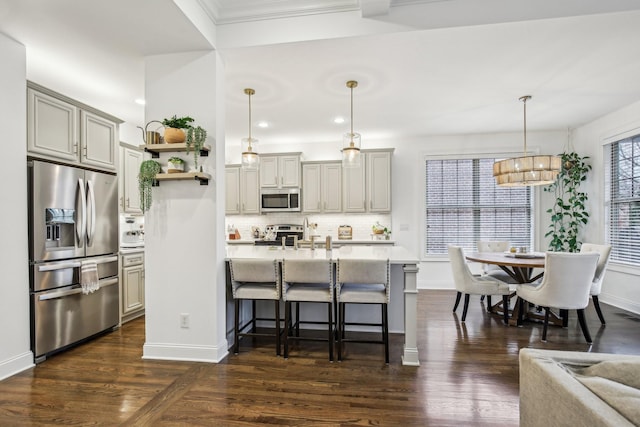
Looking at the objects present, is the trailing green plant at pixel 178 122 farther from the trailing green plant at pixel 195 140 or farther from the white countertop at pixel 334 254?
the white countertop at pixel 334 254

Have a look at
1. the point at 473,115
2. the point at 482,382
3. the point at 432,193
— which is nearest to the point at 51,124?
the point at 482,382

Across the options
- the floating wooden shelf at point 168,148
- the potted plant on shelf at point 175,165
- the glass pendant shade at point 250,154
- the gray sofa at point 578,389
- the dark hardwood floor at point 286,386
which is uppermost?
the glass pendant shade at point 250,154

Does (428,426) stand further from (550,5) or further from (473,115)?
(473,115)

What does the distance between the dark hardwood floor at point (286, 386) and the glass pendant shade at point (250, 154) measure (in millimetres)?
1942

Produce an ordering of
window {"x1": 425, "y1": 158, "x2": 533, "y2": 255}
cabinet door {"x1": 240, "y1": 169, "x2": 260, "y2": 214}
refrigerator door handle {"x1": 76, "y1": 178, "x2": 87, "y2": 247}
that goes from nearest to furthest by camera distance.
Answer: refrigerator door handle {"x1": 76, "y1": 178, "x2": 87, "y2": 247}, window {"x1": 425, "y1": 158, "x2": 533, "y2": 255}, cabinet door {"x1": 240, "y1": 169, "x2": 260, "y2": 214}

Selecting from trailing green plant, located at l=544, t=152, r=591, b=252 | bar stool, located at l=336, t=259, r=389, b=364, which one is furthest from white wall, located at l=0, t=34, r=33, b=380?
trailing green plant, located at l=544, t=152, r=591, b=252

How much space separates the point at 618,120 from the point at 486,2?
353 centimetres

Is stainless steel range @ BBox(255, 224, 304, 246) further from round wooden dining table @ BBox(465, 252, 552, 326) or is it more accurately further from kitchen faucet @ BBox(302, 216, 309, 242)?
round wooden dining table @ BBox(465, 252, 552, 326)

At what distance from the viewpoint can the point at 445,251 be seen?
601cm

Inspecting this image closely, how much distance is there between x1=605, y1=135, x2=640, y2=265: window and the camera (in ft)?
14.4

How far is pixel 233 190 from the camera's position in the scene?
621 centimetres

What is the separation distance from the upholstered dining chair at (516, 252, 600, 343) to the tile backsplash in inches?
118

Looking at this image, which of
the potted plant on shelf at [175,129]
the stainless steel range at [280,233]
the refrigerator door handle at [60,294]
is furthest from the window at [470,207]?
the refrigerator door handle at [60,294]

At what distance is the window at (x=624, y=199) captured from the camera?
4.39 meters
